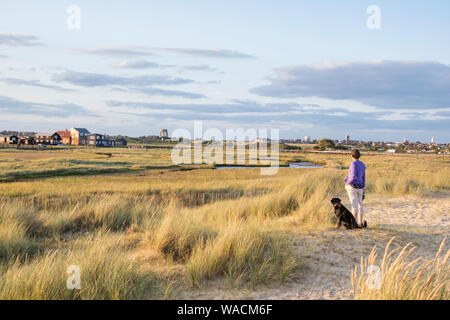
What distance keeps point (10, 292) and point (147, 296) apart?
1.86m

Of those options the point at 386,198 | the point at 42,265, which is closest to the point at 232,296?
the point at 42,265

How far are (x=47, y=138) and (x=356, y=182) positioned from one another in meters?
141

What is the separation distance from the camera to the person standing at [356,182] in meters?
8.85

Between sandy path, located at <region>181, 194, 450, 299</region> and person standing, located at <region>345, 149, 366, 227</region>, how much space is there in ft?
1.93

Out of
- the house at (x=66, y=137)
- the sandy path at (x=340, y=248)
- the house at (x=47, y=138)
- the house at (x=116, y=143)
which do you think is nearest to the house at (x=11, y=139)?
the house at (x=47, y=138)

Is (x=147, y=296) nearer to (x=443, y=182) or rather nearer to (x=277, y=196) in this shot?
(x=277, y=196)

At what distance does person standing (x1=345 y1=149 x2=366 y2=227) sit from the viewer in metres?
8.85

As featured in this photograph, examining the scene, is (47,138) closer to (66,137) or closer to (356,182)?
(66,137)

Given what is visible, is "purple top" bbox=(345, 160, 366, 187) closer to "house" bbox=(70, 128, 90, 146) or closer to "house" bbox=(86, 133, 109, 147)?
"house" bbox=(86, 133, 109, 147)

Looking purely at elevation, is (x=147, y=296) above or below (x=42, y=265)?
below

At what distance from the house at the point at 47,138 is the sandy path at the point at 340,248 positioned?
446ft

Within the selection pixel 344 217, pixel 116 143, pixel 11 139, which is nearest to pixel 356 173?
pixel 344 217
